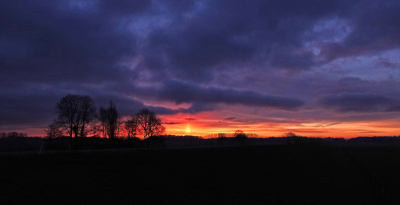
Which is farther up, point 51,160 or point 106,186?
point 51,160

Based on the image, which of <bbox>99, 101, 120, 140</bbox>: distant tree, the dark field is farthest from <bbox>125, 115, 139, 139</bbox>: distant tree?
the dark field

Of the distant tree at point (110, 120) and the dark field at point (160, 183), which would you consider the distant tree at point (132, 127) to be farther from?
the dark field at point (160, 183)

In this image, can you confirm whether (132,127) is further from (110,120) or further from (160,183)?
(160,183)

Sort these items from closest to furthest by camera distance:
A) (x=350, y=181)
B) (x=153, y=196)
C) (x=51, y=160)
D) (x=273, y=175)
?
(x=153, y=196), (x=51, y=160), (x=350, y=181), (x=273, y=175)

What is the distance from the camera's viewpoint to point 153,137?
3713 inches

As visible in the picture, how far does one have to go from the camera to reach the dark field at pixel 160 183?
19.9 m

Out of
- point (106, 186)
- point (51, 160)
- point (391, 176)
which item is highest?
point (51, 160)

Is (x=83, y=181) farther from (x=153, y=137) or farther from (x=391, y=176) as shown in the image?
(x=153, y=137)

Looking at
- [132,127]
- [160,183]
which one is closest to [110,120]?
[132,127]

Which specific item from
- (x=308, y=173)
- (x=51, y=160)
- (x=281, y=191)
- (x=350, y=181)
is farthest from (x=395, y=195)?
(x=51, y=160)

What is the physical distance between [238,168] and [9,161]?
3018 cm

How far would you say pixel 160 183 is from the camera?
26938 mm

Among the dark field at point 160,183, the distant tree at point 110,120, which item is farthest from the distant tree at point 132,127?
the dark field at point 160,183

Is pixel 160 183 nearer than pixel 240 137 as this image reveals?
Yes
